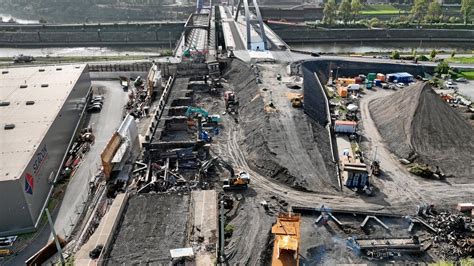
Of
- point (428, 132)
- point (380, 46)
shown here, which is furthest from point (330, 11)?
point (428, 132)

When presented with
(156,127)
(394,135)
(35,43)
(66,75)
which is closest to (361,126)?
(394,135)

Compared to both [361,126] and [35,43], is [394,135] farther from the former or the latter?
[35,43]

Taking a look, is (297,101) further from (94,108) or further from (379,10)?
(379,10)

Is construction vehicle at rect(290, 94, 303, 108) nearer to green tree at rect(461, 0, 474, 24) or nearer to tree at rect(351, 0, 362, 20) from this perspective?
tree at rect(351, 0, 362, 20)

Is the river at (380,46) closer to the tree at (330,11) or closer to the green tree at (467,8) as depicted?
the green tree at (467,8)

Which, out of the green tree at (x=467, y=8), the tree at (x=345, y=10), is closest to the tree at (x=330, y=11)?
the tree at (x=345, y=10)

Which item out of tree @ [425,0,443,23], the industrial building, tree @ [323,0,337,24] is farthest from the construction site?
tree @ [425,0,443,23]
